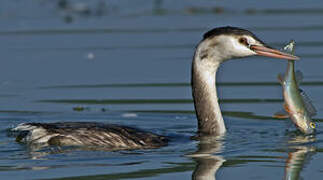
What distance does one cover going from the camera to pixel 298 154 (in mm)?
10125

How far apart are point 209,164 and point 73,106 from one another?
12.0 feet

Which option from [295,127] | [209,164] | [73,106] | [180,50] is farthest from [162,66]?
[209,164]

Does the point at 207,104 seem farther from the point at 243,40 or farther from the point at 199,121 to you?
the point at 243,40

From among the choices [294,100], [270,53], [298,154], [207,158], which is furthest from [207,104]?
[298,154]

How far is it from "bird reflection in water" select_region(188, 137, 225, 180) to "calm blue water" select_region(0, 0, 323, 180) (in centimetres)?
1

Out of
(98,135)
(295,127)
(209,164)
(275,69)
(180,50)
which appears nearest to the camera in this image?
(209,164)

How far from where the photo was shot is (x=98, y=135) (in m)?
10.5

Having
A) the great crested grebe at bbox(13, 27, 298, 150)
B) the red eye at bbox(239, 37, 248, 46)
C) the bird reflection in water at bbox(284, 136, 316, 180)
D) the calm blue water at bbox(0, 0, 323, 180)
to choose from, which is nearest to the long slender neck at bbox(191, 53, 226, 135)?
the great crested grebe at bbox(13, 27, 298, 150)

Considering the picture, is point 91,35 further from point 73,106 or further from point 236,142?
point 236,142

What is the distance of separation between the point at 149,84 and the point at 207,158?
4303 mm

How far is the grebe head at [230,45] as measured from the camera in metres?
10.9

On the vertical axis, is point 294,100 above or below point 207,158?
above

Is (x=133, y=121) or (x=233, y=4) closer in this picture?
(x=133, y=121)

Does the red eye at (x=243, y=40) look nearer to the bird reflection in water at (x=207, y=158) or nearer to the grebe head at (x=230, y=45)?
the grebe head at (x=230, y=45)
